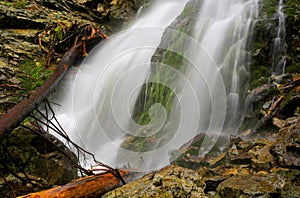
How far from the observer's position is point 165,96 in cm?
796

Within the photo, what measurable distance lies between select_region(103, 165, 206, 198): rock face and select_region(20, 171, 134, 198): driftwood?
0.28 m

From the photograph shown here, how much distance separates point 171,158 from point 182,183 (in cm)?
312

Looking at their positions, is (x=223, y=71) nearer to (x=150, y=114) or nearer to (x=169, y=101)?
(x=169, y=101)

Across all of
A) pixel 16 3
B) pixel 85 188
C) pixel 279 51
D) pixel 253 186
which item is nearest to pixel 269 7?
pixel 279 51

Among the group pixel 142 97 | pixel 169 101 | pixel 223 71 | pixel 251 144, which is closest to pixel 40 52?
pixel 142 97

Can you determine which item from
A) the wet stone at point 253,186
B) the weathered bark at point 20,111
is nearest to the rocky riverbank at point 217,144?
the wet stone at point 253,186

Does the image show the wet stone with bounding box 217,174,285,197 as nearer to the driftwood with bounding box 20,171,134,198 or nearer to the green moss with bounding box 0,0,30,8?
the driftwood with bounding box 20,171,134,198

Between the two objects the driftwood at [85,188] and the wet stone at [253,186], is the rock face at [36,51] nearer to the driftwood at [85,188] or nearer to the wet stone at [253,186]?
the driftwood at [85,188]

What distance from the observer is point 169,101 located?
779 cm

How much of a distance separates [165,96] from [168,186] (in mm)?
5535

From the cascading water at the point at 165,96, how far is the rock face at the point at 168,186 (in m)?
2.97

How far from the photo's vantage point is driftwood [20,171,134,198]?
9.12 feet

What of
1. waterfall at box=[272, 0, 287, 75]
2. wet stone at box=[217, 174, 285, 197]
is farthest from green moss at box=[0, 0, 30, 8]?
wet stone at box=[217, 174, 285, 197]

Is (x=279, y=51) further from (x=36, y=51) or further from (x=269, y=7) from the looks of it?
(x=36, y=51)
